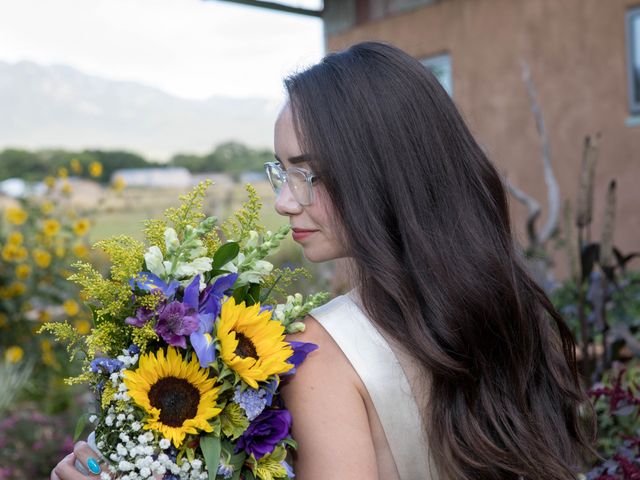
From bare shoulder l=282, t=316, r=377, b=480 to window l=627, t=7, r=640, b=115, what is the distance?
632cm

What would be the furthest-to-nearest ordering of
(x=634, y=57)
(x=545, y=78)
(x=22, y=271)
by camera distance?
1. (x=545, y=78)
2. (x=634, y=57)
3. (x=22, y=271)

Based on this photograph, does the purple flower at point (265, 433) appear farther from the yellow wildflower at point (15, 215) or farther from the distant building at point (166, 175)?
the distant building at point (166, 175)

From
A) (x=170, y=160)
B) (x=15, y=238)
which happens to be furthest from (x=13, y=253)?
(x=170, y=160)

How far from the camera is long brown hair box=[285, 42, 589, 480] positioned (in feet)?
4.93

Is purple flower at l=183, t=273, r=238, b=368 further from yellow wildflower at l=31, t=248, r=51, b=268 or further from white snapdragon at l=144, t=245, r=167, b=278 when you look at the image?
yellow wildflower at l=31, t=248, r=51, b=268

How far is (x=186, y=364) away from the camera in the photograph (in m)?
1.41

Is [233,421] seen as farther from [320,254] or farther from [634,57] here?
[634,57]

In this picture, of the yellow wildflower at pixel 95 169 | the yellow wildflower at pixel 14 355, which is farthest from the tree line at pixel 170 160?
the yellow wildflower at pixel 14 355

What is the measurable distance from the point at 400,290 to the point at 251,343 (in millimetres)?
279

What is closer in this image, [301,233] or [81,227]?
[301,233]

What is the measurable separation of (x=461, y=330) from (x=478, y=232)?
195 mm

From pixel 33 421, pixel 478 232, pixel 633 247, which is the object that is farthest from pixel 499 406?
pixel 633 247

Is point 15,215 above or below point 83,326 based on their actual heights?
above

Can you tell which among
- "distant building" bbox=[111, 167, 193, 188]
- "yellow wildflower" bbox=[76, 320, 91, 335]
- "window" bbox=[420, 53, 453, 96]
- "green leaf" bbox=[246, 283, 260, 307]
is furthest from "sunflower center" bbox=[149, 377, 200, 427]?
"distant building" bbox=[111, 167, 193, 188]
